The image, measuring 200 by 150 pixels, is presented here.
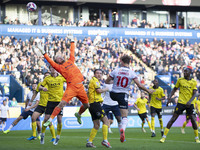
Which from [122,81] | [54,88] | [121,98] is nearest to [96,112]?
[121,98]

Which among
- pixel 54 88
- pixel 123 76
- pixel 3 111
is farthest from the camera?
pixel 3 111

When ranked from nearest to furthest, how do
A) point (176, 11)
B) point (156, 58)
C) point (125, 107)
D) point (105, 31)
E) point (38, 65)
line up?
point (125, 107)
point (38, 65)
point (156, 58)
point (105, 31)
point (176, 11)

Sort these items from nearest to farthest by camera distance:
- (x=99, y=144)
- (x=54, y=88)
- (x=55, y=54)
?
(x=99, y=144) → (x=54, y=88) → (x=55, y=54)

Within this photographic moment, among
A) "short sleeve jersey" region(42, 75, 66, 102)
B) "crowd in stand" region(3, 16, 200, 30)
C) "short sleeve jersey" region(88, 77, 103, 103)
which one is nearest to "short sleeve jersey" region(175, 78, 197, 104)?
"short sleeve jersey" region(88, 77, 103, 103)

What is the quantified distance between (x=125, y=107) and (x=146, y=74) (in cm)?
2594

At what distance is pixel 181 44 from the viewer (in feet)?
155

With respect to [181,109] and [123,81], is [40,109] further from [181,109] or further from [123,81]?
[181,109]

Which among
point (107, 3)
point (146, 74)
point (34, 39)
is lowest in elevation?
point (146, 74)

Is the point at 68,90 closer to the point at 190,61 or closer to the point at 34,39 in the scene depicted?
the point at 34,39

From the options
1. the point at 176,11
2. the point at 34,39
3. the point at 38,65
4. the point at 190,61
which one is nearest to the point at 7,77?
the point at 38,65

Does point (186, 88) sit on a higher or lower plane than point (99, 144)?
higher

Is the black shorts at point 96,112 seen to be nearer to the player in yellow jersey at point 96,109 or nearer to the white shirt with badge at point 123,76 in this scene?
the player in yellow jersey at point 96,109

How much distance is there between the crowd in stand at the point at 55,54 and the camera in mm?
33438

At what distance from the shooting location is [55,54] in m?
37.7
